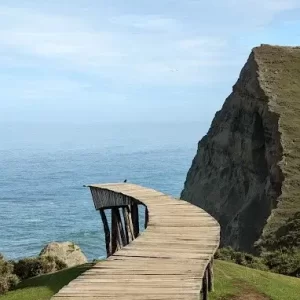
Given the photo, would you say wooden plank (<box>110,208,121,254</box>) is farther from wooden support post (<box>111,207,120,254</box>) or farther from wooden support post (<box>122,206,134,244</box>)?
wooden support post (<box>122,206,134,244</box>)

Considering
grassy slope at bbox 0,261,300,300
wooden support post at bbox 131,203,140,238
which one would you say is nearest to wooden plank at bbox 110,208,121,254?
wooden support post at bbox 131,203,140,238

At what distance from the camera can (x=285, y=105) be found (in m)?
65.5

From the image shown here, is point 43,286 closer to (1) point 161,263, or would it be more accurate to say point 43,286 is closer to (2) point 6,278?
(2) point 6,278

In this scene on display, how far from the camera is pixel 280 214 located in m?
54.3

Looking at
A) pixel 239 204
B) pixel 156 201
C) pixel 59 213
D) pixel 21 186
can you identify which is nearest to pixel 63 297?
pixel 156 201

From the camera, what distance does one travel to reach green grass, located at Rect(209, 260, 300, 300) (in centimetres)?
1969

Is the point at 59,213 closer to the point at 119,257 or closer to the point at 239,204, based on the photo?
the point at 239,204

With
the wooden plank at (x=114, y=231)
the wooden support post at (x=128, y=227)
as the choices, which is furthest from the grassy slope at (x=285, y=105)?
the wooden support post at (x=128, y=227)

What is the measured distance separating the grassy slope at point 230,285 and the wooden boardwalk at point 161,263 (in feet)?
3.42

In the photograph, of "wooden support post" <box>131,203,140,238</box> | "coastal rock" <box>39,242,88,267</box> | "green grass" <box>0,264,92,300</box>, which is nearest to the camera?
"green grass" <box>0,264,92,300</box>

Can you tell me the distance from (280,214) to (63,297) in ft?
147

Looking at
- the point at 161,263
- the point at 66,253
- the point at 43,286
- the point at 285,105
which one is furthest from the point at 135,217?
the point at 285,105

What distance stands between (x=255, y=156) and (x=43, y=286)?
45107 mm

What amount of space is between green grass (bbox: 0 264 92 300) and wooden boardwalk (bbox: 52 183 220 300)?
438cm
